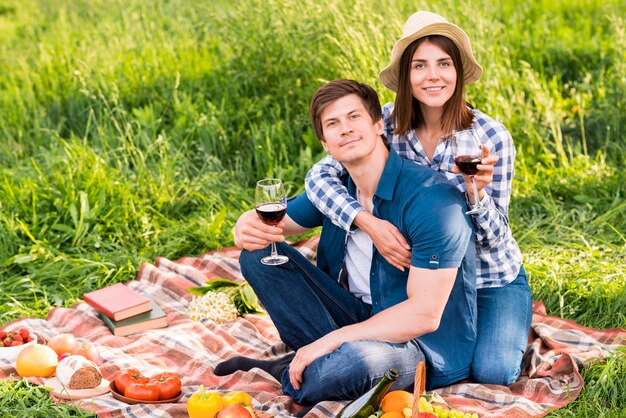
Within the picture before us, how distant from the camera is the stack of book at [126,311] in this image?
4.92 metres

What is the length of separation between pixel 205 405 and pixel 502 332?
4.69 feet

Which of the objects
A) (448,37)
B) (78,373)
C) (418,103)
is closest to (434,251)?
(418,103)

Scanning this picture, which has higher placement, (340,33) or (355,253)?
(340,33)

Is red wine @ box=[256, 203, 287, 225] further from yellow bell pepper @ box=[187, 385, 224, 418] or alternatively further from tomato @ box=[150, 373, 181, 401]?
tomato @ box=[150, 373, 181, 401]

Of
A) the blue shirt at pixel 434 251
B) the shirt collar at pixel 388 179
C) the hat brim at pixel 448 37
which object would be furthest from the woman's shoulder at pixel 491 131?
the shirt collar at pixel 388 179

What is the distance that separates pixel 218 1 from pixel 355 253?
574 cm

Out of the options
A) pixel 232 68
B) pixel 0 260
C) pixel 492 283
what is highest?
pixel 232 68

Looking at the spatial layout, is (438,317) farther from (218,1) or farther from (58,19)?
(58,19)

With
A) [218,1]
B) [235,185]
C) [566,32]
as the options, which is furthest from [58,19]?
[566,32]

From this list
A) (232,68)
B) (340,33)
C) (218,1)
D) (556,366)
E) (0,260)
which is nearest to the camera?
(556,366)

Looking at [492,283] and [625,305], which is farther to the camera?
[625,305]

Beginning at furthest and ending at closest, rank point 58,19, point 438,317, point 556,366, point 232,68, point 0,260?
point 58,19
point 232,68
point 0,260
point 556,366
point 438,317

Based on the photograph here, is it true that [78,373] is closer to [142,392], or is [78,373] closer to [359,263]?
[142,392]

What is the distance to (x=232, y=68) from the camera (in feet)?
24.0
